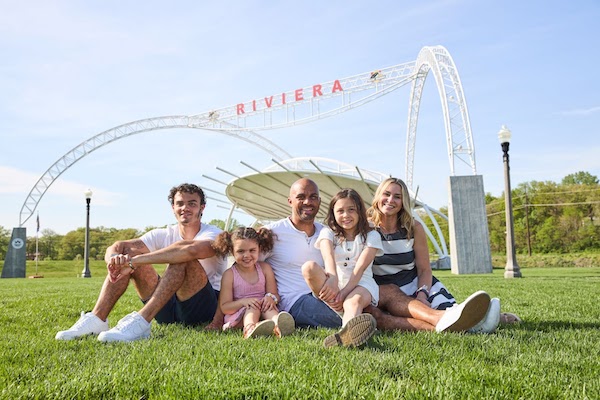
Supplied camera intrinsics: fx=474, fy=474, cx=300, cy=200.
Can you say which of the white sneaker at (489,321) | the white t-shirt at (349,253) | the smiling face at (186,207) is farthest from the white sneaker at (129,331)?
the white sneaker at (489,321)

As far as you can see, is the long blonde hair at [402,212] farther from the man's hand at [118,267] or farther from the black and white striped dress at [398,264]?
the man's hand at [118,267]

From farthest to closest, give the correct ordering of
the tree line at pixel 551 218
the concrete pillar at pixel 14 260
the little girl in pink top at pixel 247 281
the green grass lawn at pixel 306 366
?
the tree line at pixel 551 218, the concrete pillar at pixel 14 260, the little girl in pink top at pixel 247 281, the green grass lawn at pixel 306 366

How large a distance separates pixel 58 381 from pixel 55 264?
45.9 m

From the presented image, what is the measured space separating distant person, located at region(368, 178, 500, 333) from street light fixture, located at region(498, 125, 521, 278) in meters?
10.7

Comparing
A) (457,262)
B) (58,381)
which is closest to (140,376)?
(58,381)

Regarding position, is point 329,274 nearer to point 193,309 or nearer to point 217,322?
point 217,322

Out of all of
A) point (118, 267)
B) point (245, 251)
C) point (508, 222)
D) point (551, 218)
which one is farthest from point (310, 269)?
point (551, 218)

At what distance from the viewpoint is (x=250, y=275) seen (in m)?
4.08

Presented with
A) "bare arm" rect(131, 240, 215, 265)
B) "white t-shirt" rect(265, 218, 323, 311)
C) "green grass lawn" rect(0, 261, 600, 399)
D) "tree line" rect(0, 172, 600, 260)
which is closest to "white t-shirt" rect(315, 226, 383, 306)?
"white t-shirt" rect(265, 218, 323, 311)

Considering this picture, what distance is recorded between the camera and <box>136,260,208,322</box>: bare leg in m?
3.66

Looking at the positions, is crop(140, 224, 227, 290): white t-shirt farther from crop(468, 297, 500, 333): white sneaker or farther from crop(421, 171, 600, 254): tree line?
crop(421, 171, 600, 254): tree line

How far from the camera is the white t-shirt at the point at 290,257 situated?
4148mm

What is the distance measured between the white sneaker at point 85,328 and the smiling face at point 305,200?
1804mm

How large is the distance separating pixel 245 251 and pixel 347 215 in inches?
35.1
